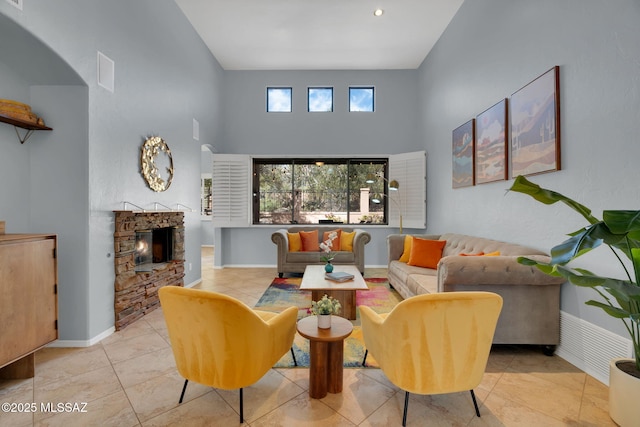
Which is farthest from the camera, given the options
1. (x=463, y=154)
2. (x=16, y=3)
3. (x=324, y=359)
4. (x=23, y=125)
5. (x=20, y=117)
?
(x=463, y=154)

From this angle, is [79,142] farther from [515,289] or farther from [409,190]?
[409,190]

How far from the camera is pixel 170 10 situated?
169 inches

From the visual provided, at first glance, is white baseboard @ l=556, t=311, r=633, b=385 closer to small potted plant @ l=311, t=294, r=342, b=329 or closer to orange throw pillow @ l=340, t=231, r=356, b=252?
small potted plant @ l=311, t=294, r=342, b=329

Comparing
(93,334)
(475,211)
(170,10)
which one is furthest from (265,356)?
(170,10)

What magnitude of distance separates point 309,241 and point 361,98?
3.34m

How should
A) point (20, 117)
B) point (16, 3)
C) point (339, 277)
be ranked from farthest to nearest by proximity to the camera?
point (339, 277) → point (20, 117) → point (16, 3)

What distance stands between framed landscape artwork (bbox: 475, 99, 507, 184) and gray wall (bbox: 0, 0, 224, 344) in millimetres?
4151

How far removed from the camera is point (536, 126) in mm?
2902

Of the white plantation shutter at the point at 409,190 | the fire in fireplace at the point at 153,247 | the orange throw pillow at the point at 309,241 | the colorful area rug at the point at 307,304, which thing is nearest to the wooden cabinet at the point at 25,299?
the fire in fireplace at the point at 153,247

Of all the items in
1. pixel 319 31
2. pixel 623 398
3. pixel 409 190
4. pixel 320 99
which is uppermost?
pixel 319 31

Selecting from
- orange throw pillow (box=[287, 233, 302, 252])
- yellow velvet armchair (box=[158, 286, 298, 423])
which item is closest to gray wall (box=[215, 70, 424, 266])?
orange throw pillow (box=[287, 233, 302, 252])

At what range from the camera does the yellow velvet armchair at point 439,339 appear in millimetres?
1610

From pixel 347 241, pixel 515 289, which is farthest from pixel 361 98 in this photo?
pixel 515 289

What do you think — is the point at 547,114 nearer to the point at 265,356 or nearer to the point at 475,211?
the point at 475,211
